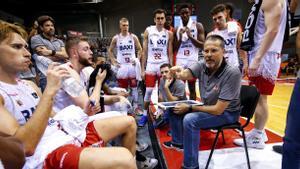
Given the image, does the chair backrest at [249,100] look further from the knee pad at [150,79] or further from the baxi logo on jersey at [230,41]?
the knee pad at [150,79]

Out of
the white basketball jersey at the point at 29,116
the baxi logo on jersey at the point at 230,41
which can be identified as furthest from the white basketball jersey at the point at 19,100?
the baxi logo on jersey at the point at 230,41

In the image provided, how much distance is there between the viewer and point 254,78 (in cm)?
282

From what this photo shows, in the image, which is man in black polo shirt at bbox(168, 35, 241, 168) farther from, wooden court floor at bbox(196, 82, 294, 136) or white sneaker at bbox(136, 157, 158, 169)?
wooden court floor at bbox(196, 82, 294, 136)

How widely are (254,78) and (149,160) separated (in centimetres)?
155

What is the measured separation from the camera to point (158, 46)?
15.4 feet

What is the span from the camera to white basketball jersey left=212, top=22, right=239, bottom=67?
3902 millimetres

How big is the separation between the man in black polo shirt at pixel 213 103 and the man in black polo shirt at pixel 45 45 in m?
2.13

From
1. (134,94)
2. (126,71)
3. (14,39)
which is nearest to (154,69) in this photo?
(134,94)

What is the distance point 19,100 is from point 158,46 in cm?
338

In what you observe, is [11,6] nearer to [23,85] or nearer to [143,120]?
[143,120]

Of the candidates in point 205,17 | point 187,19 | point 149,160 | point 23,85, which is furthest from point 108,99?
point 205,17

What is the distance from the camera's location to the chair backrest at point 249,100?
2.37 meters

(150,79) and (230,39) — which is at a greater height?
(230,39)

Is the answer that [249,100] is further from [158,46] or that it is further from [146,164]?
[158,46]
